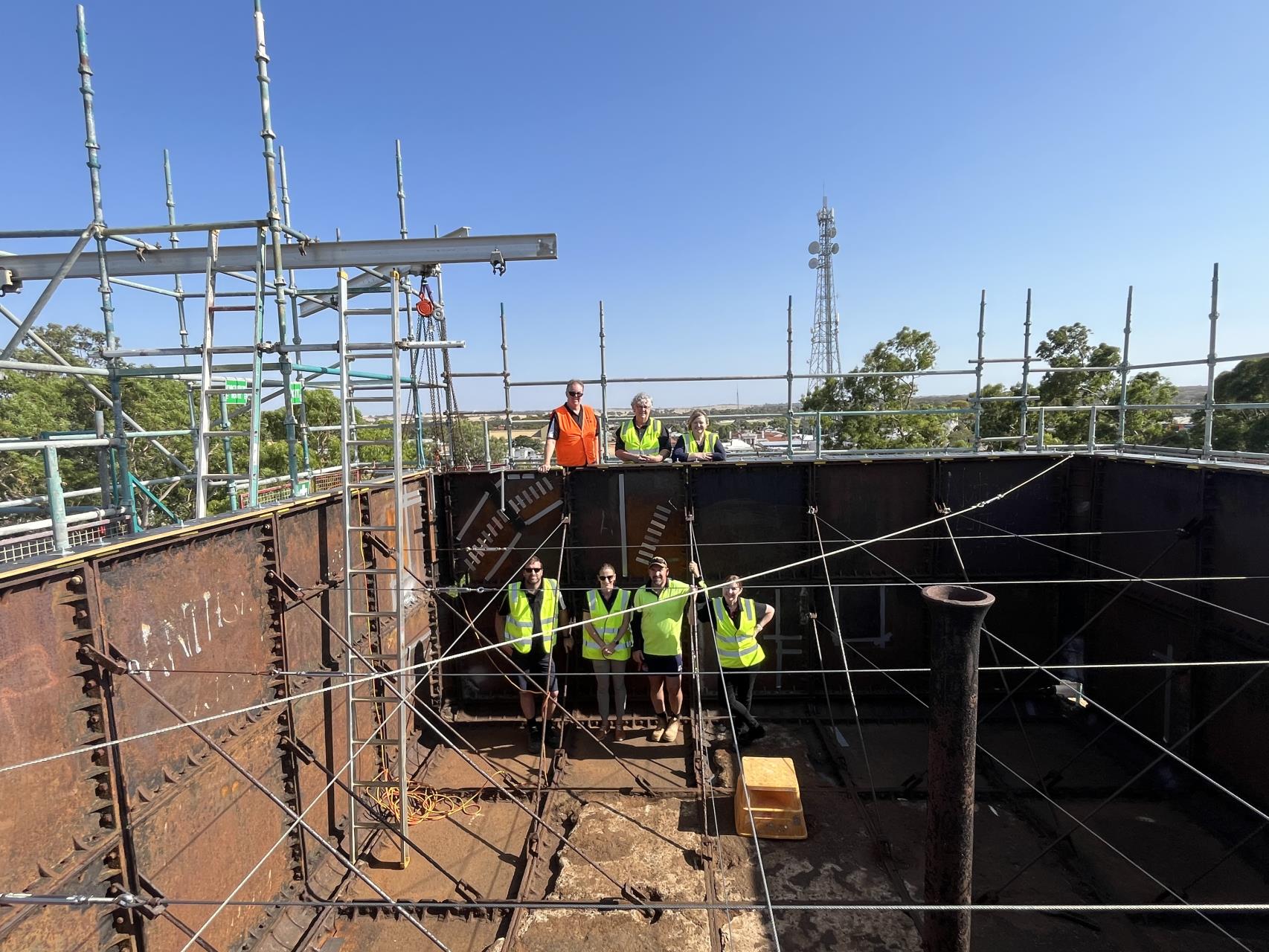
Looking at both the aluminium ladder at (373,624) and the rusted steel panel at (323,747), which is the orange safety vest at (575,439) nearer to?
the aluminium ladder at (373,624)

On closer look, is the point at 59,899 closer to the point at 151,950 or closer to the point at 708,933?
the point at 151,950

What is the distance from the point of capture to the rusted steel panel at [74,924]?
11.4 ft

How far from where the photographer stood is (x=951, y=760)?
3385 millimetres

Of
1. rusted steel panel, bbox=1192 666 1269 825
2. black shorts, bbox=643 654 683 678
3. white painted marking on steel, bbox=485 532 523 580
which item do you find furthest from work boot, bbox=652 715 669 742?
rusted steel panel, bbox=1192 666 1269 825

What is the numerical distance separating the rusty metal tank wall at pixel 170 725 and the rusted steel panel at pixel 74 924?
0.03ft

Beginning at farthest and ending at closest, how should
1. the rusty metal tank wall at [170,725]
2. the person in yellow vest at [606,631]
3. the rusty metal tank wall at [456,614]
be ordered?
the person in yellow vest at [606,631]
the rusty metal tank wall at [456,614]
the rusty metal tank wall at [170,725]

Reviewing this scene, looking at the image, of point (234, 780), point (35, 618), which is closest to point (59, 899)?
point (35, 618)

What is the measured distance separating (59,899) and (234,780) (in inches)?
114

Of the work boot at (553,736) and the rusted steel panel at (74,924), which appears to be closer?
the rusted steel panel at (74,924)

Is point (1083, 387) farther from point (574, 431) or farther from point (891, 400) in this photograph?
point (574, 431)

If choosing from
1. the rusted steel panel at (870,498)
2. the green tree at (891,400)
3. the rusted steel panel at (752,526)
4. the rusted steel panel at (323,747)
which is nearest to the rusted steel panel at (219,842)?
the rusted steel panel at (323,747)

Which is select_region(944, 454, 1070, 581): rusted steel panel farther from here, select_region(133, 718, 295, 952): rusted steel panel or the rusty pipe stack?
select_region(133, 718, 295, 952): rusted steel panel

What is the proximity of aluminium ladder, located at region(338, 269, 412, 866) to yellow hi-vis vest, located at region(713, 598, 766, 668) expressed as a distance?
149 inches

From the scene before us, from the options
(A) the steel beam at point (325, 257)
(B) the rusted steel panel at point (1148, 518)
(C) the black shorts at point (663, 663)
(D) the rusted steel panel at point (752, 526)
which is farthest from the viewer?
(D) the rusted steel panel at point (752, 526)
